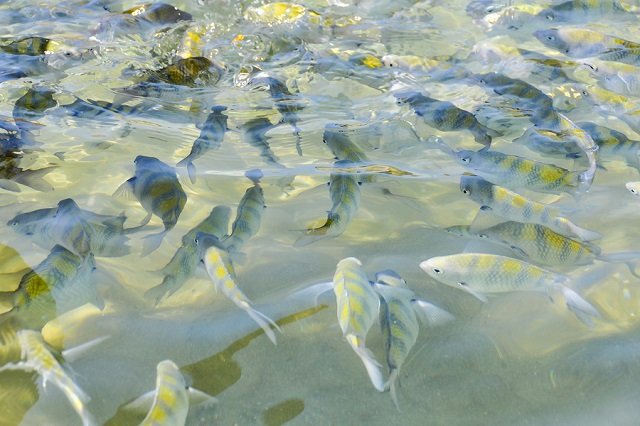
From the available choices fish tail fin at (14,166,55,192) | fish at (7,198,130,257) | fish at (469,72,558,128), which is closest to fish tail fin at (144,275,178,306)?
fish at (7,198,130,257)

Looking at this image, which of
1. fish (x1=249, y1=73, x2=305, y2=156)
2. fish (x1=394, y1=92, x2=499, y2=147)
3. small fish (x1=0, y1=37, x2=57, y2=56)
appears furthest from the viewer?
small fish (x1=0, y1=37, x2=57, y2=56)

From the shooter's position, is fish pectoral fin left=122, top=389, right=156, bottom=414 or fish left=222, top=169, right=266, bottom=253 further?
fish left=222, top=169, right=266, bottom=253

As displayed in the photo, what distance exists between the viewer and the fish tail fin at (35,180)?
3617mm

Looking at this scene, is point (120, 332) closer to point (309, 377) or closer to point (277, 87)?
point (309, 377)

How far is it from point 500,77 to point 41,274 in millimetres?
3970

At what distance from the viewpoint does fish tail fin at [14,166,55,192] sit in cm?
362

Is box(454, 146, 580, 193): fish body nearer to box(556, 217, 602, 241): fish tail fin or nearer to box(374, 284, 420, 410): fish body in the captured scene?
box(556, 217, 602, 241): fish tail fin

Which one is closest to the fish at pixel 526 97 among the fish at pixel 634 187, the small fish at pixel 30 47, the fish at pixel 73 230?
the fish at pixel 634 187

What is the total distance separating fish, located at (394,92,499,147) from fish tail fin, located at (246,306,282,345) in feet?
7.66

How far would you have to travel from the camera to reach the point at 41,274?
251 cm

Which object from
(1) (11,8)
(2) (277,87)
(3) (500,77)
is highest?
(3) (500,77)

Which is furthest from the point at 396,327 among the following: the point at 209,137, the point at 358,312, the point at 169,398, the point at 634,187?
the point at 209,137

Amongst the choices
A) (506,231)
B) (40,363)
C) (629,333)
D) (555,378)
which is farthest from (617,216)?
(40,363)

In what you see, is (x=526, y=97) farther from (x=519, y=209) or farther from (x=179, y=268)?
(x=179, y=268)
